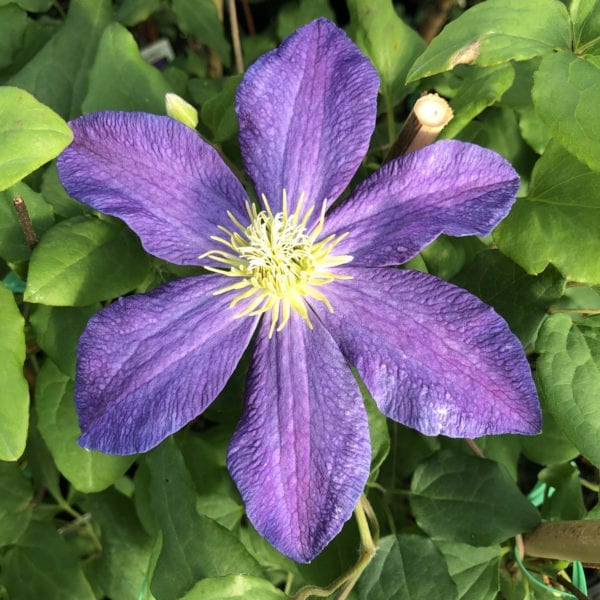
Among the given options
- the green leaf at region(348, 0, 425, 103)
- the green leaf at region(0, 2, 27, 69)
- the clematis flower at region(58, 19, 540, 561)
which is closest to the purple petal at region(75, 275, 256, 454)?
the clematis flower at region(58, 19, 540, 561)

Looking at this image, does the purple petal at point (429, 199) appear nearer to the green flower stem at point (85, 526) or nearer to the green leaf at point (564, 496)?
the green leaf at point (564, 496)

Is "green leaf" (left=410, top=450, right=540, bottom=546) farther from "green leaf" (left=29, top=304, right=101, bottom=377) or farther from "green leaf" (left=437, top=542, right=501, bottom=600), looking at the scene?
"green leaf" (left=29, top=304, right=101, bottom=377)

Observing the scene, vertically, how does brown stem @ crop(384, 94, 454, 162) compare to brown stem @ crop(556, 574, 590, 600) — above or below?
above

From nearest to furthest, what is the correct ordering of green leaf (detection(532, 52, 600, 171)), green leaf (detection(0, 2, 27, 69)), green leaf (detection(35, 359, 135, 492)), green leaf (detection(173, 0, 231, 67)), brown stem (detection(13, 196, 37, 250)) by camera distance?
green leaf (detection(532, 52, 600, 171)), brown stem (detection(13, 196, 37, 250)), green leaf (detection(35, 359, 135, 492)), green leaf (detection(0, 2, 27, 69)), green leaf (detection(173, 0, 231, 67))

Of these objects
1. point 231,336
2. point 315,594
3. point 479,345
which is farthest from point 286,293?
point 315,594

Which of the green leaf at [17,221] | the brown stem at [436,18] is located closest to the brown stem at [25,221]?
the green leaf at [17,221]

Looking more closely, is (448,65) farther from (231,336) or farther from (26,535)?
(26,535)

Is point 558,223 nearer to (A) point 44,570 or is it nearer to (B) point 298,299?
(B) point 298,299
